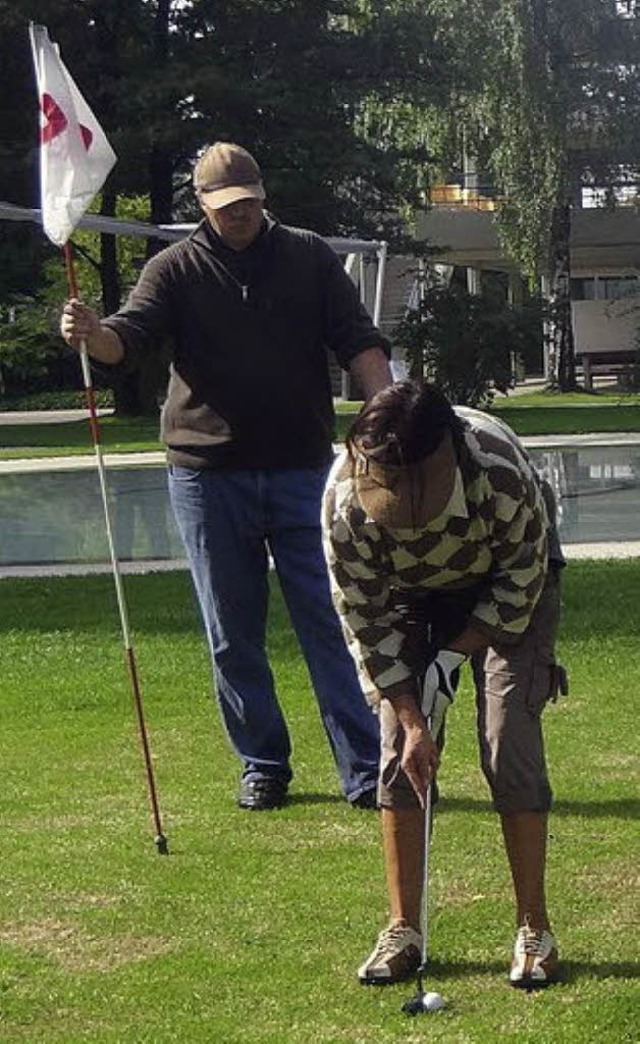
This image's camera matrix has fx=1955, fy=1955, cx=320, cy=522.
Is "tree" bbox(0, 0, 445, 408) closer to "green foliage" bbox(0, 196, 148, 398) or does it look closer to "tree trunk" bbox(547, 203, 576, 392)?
"green foliage" bbox(0, 196, 148, 398)

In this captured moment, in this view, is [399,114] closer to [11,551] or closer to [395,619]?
[11,551]

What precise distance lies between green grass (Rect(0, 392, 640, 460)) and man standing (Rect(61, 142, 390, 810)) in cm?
1705

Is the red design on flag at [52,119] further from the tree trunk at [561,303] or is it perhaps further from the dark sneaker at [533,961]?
the tree trunk at [561,303]

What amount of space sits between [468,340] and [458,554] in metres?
26.5

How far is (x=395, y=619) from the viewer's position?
462 cm

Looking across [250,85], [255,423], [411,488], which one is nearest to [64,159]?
[255,423]

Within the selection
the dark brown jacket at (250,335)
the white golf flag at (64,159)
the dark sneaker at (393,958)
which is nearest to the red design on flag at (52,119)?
the white golf flag at (64,159)

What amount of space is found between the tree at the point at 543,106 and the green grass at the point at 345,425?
189cm

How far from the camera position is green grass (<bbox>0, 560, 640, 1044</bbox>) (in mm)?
4383

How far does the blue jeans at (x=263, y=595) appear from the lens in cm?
625

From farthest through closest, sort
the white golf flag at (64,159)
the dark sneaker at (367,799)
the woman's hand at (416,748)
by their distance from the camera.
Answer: the dark sneaker at (367,799)
the white golf flag at (64,159)
the woman's hand at (416,748)

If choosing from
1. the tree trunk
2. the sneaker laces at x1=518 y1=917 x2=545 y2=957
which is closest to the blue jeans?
the sneaker laces at x1=518 y1=917 x2=545 y2=957

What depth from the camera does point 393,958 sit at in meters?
4.58

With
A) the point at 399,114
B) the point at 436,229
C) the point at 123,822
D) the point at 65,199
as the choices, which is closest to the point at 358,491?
the point at 65,199
